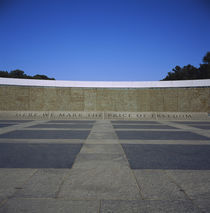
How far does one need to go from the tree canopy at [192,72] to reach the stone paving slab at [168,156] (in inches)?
2042

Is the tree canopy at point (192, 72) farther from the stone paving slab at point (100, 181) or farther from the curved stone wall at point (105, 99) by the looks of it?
the stone paving slab at point (100, 181)

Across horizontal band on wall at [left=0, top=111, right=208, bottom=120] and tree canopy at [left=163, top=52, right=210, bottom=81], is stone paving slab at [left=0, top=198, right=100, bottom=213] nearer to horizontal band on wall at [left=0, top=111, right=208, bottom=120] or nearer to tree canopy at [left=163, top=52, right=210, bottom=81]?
horizontal band on wall at [left=0, top=111, right=208, bottom=120]

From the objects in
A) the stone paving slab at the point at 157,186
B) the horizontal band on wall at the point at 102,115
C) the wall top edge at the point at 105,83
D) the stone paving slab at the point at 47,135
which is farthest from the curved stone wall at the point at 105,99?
the stone paving slab at the point at 157,186

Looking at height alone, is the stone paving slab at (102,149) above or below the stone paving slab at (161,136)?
above

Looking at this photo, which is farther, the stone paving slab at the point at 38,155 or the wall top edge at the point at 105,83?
the wall top edge at the point at 105,83

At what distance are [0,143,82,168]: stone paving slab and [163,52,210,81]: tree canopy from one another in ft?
178

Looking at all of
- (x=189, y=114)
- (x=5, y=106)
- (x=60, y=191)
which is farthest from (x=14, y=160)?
(x=5, y=106)

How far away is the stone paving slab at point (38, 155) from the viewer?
4113 mm

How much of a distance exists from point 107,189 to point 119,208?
54 cm

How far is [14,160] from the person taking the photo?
441 cm

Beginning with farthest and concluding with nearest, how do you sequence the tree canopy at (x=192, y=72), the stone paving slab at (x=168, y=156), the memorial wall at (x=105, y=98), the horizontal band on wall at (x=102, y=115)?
1. the tree canopy at (x=192, y=72)
2. the memorial wall at (x=105, y=98)
3. the horizontal band on wall at (x=102, y=115)
4. the stone paving slab at (x=168, y=156)

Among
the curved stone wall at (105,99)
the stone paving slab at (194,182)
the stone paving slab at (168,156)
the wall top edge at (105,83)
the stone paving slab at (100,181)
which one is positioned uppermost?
the wall top edge at (105,83)

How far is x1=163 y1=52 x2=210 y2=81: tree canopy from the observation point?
50062mm

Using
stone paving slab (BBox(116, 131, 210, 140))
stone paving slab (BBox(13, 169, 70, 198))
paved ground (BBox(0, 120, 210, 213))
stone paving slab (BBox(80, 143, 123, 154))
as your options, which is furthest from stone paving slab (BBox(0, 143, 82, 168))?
stone paving slab (BBox(116, 131, 210, 140))
